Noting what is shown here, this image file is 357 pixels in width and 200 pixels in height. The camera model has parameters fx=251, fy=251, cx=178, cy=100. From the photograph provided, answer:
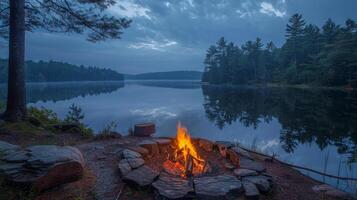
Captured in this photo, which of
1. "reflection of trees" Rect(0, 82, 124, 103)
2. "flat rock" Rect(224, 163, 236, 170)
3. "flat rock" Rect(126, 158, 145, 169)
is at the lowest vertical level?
"reflection of trees" Rect(0, 82, 124, 103)

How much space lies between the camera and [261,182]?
490 cm

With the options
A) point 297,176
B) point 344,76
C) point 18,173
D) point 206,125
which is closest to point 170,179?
point 18,173

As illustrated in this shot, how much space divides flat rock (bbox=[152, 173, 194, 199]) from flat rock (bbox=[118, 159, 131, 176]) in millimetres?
702

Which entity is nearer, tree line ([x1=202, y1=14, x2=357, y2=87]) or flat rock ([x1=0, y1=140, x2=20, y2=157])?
flat rock ([x1=0, y1=140, x2=20, y2=157])

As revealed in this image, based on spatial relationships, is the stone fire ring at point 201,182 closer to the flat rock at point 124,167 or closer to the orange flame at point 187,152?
the flat rock at point 124,167

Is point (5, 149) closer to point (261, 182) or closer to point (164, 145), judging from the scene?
point (164, 145)

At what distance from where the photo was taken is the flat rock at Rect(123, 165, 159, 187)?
15.1ft

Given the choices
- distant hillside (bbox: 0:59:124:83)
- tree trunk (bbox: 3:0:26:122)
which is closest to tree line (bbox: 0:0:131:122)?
tree trunk (bbox: 3:0:26:122)

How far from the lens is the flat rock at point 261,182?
475cm

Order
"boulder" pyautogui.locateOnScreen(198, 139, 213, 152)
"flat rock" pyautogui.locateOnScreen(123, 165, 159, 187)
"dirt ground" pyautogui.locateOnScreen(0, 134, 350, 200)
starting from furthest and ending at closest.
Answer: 1. "boulder" pyautogui.locateOnScreen(198, 139, 213, 152)
2. "flat rock" pyautogui.locateOnScreen(123, 165, 159, 187)
3. "dirt ground" pyautogui.locateOnScreen(0, 134, 350, 200)

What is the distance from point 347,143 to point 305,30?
2184 inches

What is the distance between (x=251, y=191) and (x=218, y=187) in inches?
23.4

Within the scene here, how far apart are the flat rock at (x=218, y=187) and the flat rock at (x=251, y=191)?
0.10 m

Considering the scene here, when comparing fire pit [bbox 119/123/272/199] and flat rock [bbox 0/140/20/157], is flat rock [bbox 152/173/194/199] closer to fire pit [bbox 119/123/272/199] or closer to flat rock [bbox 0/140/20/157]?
fire pit [bbox 119/123/272/199]
